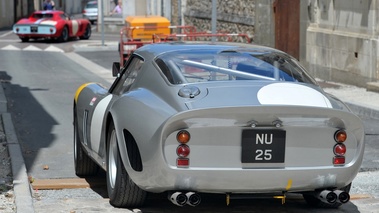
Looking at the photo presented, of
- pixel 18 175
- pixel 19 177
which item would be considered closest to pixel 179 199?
pixel 19 177

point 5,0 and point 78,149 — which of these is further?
point 5,0

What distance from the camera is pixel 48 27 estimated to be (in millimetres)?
38562

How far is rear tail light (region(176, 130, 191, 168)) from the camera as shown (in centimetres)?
691

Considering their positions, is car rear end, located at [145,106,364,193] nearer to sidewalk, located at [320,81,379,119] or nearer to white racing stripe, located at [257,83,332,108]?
white racing stripe, located at [257,83,332,108]

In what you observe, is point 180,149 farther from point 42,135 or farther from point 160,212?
point 42,135

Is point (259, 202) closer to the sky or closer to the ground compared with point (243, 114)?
closer to the ground

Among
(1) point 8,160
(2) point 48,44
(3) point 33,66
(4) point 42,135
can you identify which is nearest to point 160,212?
(1) point 8,160

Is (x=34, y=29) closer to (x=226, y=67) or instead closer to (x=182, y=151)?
(x=226, y=67)

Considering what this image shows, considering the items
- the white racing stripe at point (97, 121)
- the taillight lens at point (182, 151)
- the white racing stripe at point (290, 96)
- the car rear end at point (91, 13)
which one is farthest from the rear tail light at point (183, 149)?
the car rear end at point (91, 13)

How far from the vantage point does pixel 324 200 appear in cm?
720

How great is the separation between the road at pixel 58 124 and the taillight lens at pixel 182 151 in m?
0.95

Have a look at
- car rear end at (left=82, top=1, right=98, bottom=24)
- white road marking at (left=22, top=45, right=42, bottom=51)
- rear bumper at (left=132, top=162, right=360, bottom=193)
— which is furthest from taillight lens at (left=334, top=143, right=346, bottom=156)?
car rear end at (left=82, top=1, right=98, bottom=24)

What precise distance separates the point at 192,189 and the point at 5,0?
2075 inches

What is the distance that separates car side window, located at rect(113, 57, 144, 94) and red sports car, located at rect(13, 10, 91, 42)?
3045 cm
